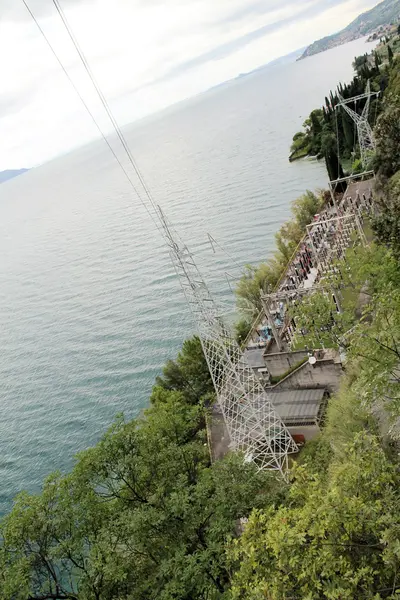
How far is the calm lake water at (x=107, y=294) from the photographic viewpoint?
149 ft

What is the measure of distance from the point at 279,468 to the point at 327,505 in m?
15.1

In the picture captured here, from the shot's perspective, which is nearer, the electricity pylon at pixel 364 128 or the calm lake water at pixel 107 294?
the calm lake water at pixel 107 294

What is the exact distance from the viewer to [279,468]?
23.9 metres

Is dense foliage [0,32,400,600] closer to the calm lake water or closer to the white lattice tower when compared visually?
the white lattice tower

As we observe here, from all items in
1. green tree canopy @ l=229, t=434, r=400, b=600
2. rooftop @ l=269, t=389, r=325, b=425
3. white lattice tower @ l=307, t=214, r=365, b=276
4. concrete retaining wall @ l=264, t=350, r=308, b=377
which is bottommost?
rooftop @ l=269, t=389, r=325, b=425

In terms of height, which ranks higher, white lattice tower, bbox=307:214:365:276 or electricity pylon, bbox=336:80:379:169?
electricity pylon, bbox=336:80:379:169

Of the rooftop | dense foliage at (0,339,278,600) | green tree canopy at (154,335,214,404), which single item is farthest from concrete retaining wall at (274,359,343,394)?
dense foliage at (0,339,278,600)

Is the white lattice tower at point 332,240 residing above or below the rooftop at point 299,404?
above

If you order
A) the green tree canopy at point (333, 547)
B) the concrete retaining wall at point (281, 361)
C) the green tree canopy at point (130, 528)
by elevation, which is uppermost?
the green tree canopy at point (333, 547)

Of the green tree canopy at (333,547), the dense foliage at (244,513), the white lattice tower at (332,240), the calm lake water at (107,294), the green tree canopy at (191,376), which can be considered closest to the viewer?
the green tree canopy at (333,547)

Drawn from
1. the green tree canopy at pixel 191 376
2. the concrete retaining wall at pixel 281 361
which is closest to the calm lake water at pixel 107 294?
the green tree canopy at pixel 191 376

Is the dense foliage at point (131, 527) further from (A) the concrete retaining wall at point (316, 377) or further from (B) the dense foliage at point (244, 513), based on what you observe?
(A) the concrete retaining wall at point (316, 377)

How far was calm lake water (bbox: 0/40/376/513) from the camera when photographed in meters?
45.5

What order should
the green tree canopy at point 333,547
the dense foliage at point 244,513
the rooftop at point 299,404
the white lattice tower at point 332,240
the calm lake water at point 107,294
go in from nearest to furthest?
the green tree canopy at point 333,547 → the dense foliage at point 244,513 → the rooftop at point 299,404 → the white lattice tower at point 332,240 → the calm lake water at point 107,294
